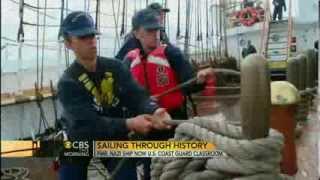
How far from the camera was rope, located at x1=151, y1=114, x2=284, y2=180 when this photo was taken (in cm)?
140

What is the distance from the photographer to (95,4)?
1.57m

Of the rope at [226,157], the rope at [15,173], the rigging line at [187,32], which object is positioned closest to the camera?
the rope at [15,173]

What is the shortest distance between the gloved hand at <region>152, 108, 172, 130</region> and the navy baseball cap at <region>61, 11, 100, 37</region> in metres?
0.23

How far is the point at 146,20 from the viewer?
1585mm

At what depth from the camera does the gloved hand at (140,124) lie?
59.1 inches

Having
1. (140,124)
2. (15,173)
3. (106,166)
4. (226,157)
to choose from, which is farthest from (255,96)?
(15,173)

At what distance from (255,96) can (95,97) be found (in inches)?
14.6

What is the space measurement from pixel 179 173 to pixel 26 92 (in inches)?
15.6

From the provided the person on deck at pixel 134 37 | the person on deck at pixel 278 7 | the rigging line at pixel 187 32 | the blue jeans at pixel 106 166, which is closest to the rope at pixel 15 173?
the blue jeans at pixel 106 166

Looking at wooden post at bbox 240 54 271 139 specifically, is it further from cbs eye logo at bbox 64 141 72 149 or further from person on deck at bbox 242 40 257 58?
cbs eye logo at bbox 64 141 72 149

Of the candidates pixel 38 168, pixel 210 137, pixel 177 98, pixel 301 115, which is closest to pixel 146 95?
pixel 177 98

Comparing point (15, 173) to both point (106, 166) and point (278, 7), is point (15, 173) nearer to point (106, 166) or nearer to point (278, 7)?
point (106, 166)

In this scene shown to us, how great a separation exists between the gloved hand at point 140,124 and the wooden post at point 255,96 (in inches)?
8.8

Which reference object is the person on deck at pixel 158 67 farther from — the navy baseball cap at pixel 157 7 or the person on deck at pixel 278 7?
the person on deck at pixel 278 7
